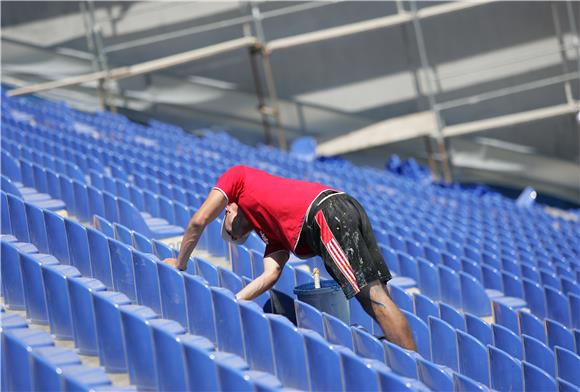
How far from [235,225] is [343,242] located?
470 millimetres

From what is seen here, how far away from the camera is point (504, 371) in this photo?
3.73m

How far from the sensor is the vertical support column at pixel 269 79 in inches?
519

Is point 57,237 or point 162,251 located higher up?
point 57,237

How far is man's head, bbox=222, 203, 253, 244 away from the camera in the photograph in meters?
3.86

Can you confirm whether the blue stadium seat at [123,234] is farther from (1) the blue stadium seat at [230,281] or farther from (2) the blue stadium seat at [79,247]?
(1) the blue stadium seat at [230,281]

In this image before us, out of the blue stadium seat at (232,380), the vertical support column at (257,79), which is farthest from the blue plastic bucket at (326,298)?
the vertical support column at (257,79)

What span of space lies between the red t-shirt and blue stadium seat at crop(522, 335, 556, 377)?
1056mm

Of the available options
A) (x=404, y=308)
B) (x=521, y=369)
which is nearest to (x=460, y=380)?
(x=521, y=369)

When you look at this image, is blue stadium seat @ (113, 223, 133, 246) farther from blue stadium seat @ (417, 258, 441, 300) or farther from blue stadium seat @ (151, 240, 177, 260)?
blue stadium seat @ (417, 258, 441, 300)

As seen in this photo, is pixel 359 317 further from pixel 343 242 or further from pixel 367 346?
pixel 367 346

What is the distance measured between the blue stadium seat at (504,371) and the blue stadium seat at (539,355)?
386 mm

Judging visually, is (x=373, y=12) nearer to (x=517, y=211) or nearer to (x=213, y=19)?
(x=213, y=19)

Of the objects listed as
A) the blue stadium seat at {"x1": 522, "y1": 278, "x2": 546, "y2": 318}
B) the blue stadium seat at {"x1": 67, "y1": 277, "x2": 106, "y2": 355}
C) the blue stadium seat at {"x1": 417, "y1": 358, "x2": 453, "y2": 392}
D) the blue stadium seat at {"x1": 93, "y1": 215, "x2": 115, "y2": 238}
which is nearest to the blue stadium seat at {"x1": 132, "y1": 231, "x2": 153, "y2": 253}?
the blue stadium seat at {"x1": 93, "y1": 215, "x2": 115, "y2": 238}

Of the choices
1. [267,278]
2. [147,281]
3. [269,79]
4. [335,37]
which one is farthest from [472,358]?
[335,37]
